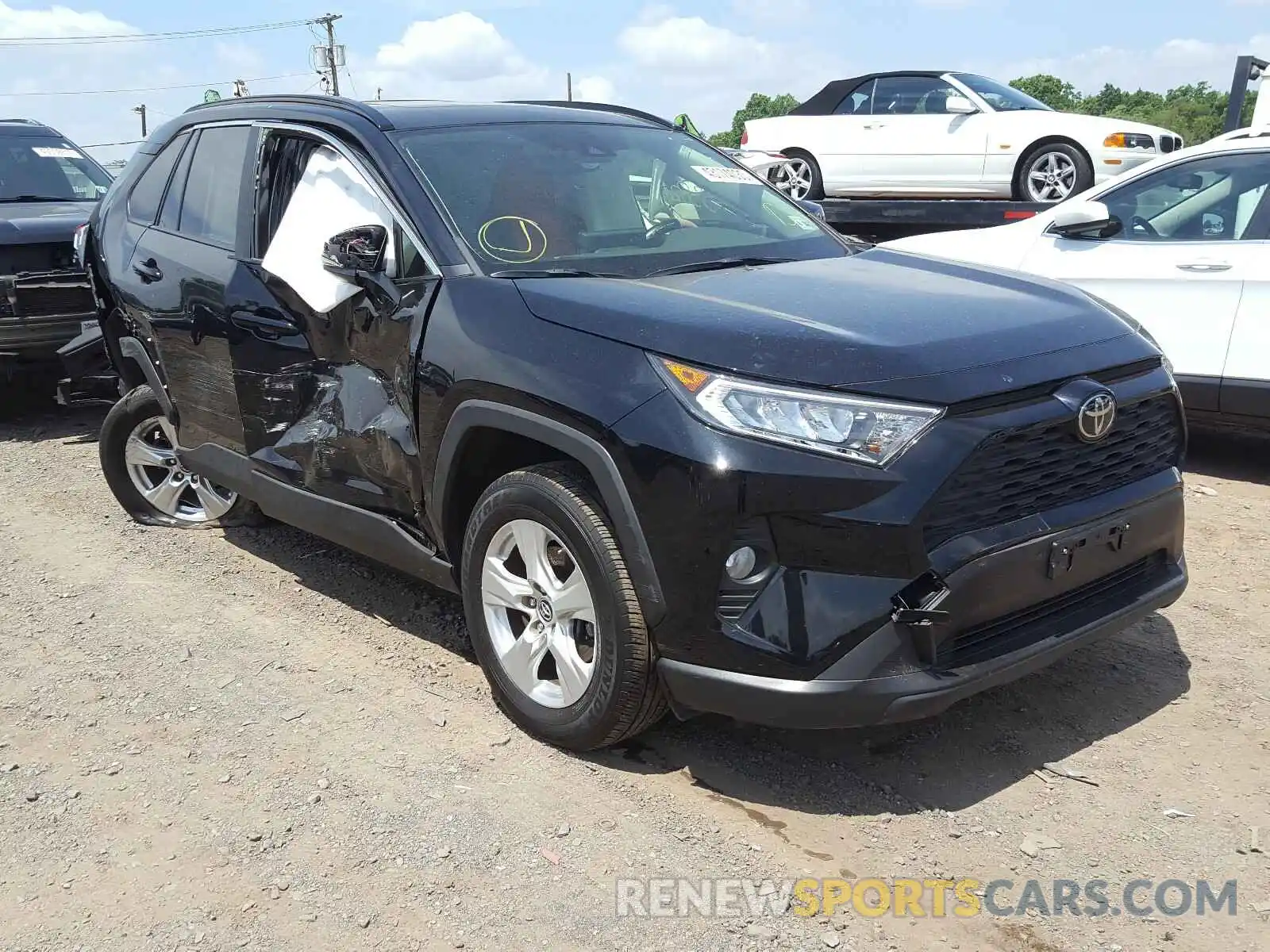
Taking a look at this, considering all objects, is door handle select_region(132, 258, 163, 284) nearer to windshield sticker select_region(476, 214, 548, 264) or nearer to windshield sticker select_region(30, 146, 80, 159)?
windshield sticker select_region(476, 214, 548, 264)

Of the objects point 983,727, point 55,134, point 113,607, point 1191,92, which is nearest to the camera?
point 983,727

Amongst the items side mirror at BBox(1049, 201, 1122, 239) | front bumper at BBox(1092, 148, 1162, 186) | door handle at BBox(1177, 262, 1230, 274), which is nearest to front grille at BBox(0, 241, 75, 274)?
side mirror at BBox(1049, 201, 1122, 239)

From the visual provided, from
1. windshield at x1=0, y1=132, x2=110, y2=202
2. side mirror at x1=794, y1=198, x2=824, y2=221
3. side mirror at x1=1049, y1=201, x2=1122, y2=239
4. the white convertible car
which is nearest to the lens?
side mirror at x1=794, y1=198, x2=824, y2=221

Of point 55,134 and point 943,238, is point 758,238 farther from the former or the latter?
point 55,134

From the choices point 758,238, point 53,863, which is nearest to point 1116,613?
point 758,238

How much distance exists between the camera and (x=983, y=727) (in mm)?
3652

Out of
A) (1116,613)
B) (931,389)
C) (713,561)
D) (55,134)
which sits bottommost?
(1116,613)

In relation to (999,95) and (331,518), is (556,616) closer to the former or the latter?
(331,518)

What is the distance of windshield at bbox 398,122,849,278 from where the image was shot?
385 cm

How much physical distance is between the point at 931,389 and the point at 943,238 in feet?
15.7

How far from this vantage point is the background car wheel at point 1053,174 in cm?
1098

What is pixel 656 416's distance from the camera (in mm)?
3004

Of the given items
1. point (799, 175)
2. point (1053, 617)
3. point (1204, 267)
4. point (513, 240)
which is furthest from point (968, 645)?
point (799, 175)

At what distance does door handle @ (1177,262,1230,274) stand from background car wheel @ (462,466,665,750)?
423 cm
